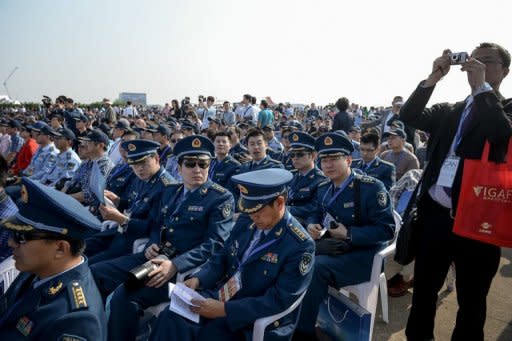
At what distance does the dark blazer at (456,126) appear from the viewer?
182 centimetres

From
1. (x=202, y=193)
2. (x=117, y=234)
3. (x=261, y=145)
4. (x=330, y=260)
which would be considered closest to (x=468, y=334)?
(x=330, y=260)

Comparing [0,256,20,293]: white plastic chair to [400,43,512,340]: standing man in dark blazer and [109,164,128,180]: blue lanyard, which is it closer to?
[109,164,128,180]: blue lanyard

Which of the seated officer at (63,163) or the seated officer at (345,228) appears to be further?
the seated officer at (63,163)

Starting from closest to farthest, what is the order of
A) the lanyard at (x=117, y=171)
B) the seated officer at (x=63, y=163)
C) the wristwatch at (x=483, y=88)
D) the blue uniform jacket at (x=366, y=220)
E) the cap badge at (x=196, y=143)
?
the wristwatch at (x=483, y=88) → the blue uniform jacket at (x=366, y=220) → the cap badge at (x=196, y=143) → the lanyard at (x=117, y=171) → the seated officer at (x=63, y=163)

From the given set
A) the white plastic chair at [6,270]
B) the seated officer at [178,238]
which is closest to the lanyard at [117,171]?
the seated officer at [178,238]

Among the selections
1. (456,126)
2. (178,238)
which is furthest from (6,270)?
(456,126)

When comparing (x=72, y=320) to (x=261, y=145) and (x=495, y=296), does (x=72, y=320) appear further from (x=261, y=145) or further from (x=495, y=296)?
(x=261, y=145)

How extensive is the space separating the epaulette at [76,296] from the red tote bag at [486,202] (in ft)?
6.32

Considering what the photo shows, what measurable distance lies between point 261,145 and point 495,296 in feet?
12.1

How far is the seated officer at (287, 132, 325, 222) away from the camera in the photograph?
4.54 meters

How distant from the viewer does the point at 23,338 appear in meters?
1.48

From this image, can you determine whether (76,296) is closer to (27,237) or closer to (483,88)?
(27,237)

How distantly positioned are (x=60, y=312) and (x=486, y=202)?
2127mm

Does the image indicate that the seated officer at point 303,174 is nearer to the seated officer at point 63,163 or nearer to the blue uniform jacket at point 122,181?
the blue uniform jacket at point 122,181
